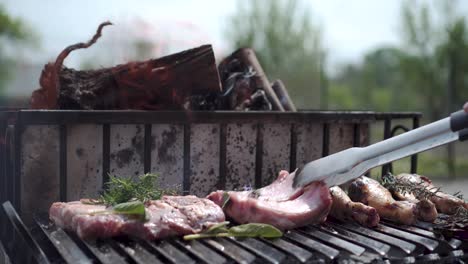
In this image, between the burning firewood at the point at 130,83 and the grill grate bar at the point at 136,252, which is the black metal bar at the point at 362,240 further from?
the burning firewood at the point at 130,83

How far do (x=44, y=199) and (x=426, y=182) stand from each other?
→ 312cm

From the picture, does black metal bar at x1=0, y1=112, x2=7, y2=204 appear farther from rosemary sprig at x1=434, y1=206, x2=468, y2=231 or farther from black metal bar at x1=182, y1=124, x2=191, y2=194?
rosemary sprig at x1=434, y1=206, x2=468, y2=231

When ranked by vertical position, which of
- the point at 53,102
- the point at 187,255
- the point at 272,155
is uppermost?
the point at 53,102

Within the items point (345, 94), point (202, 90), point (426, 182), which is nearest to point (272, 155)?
point (202, 90)

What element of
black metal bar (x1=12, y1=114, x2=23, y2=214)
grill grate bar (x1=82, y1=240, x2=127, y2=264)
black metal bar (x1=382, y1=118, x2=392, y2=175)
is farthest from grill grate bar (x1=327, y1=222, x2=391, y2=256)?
black metal bar (x1=12, y1=114, x2=23, y2=214)

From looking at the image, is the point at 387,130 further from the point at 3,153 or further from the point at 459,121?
the point at 3,153

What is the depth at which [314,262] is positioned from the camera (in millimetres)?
2717

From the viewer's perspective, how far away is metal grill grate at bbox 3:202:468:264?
2.73m

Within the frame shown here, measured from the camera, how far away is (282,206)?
339cm

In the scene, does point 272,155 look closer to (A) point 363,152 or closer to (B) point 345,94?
(A) point 363,152

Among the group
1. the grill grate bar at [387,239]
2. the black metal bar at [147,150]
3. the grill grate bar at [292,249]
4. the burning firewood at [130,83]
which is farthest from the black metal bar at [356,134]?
the grill grate bar at [292,249]

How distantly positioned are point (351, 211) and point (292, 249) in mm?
857

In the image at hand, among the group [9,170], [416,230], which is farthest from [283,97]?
[9,170]

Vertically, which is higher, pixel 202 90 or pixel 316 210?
pixel 202 90
